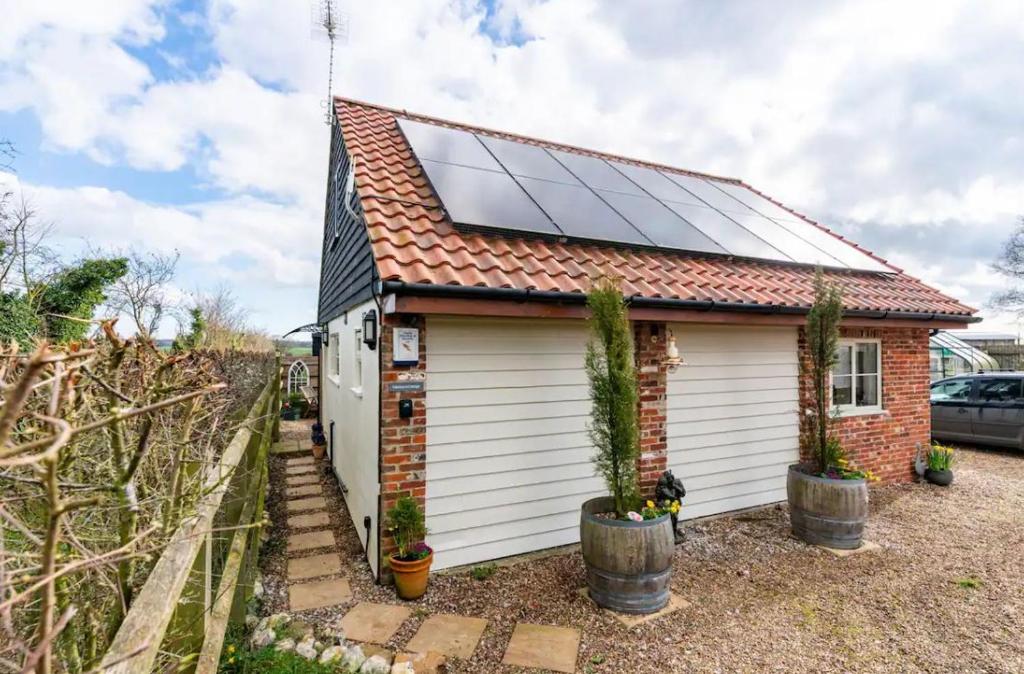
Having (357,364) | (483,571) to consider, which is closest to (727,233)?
(357,364)

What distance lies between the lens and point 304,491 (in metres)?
7.08

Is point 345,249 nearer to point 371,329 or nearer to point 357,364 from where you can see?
point 357,364

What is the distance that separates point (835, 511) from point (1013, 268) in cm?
2608

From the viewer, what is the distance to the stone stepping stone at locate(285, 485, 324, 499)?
6938mm

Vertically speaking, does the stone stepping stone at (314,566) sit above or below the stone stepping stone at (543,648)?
Result: above

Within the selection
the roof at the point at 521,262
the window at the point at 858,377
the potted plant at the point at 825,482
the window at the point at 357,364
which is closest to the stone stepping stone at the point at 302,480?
the window at the point at 357,364

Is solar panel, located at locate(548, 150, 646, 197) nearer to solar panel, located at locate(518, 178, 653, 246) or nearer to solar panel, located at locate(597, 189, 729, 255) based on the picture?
solar panel, located at locate(597, 189, 729, 255)

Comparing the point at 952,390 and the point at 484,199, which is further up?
the point at 484,199

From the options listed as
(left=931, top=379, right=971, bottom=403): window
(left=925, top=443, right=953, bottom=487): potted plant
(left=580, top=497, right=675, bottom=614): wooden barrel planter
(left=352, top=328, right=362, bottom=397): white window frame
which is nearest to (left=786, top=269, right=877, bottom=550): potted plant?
(left=580, top=497, right=675, bottom=614): wooden barrel planter

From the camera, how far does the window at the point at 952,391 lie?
404 inches

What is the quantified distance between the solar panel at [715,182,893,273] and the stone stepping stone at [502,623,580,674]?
7370 millimetres

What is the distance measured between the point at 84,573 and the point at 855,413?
8.35 metres

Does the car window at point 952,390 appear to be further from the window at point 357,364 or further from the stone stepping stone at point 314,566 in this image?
the stone stepping stone at point 314,566

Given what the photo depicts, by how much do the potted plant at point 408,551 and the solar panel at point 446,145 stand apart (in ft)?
→ 14.3
